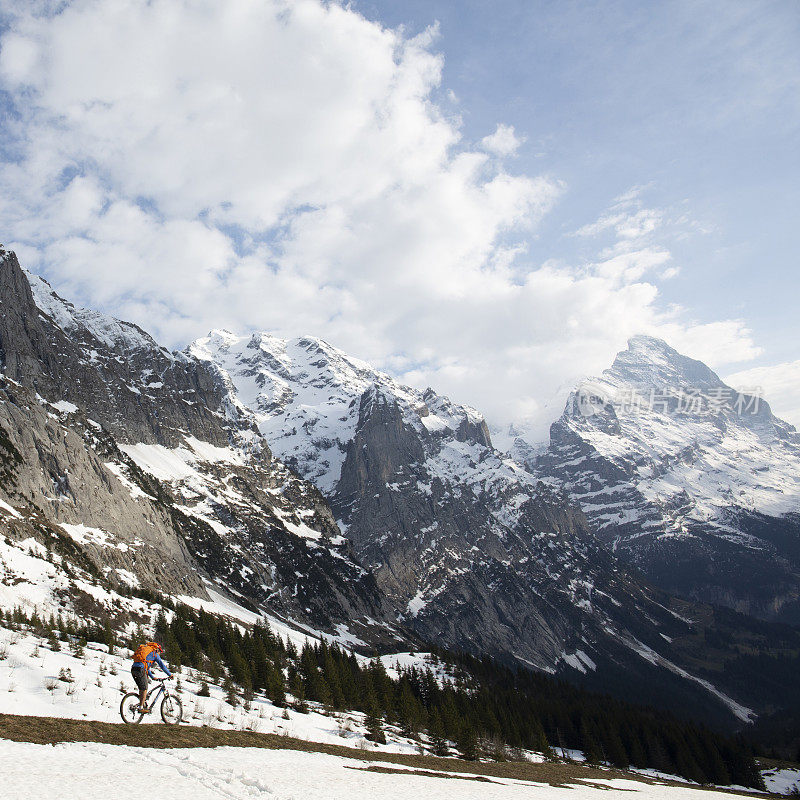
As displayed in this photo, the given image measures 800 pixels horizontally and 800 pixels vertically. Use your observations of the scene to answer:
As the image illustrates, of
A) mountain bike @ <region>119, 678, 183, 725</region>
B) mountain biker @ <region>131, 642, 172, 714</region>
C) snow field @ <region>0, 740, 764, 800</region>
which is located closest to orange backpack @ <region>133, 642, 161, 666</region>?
mountain biker @ <region>131, 642, 172, 714</region>

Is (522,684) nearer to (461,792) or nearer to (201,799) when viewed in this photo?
(461,792)

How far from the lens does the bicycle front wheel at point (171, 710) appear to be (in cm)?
2275

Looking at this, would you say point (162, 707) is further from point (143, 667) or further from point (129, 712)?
point (143, 667)

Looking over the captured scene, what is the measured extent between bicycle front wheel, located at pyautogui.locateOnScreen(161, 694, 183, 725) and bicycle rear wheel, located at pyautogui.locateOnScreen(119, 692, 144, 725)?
38.4 inches

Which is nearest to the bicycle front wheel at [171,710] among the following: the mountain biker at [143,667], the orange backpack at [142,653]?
the mountain biker at [143,667]

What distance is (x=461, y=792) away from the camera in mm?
22109

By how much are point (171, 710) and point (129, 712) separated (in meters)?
1.76

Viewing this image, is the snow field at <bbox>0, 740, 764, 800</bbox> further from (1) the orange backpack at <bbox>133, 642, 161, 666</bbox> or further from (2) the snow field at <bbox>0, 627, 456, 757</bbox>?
(1) the orange backpack at <bbox>133, 642, 161, 666</bbox>

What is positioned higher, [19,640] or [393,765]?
[19,640]

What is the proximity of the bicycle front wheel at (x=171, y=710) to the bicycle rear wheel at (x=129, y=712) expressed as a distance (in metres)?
0.97

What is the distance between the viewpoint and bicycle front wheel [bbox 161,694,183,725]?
74.6 ft

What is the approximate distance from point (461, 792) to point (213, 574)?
182615mm

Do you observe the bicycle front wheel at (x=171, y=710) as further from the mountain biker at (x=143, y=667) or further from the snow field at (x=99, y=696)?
the mountain biker at (x=143, y=667)

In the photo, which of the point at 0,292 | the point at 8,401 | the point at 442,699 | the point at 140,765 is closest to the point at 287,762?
the point at 140,765
